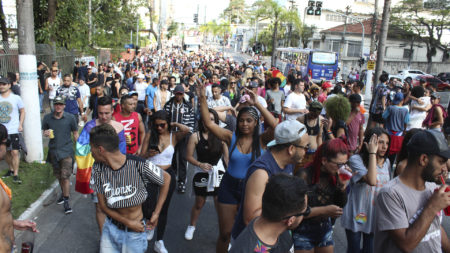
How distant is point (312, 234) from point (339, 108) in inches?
118

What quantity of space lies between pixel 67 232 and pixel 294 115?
178 inches

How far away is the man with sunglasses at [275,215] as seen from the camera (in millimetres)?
2135

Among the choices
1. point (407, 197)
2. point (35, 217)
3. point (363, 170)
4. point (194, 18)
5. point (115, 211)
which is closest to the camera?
point (407, 197)

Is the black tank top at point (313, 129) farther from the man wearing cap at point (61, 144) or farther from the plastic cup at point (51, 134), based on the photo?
the plastic cup at point (51, 134)

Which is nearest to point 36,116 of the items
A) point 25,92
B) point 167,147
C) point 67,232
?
point 25,92

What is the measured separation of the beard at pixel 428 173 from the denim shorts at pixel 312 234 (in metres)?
1.00

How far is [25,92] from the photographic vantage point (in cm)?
767

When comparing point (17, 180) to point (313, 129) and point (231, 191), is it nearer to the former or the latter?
point (231, 191)

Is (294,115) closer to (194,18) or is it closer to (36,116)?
(36,116)

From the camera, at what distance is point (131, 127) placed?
5.63 m

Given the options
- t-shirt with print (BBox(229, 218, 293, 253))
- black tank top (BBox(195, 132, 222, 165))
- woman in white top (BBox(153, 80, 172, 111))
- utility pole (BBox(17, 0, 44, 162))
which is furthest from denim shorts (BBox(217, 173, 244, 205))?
woman in white top (BBox(153, 80, 172, 111))

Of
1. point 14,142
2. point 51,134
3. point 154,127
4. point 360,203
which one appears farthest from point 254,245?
point 14,142

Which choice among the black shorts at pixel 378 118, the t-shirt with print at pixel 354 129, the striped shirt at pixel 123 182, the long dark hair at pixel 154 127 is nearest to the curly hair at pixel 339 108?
the t-shirt with print at pixel 354 129

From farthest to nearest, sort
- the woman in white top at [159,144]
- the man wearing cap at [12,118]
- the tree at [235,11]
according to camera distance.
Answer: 1. the tree at [235,11]
2. the man wearing cap at [12,118]
3. the woman in white top at [159,144]
